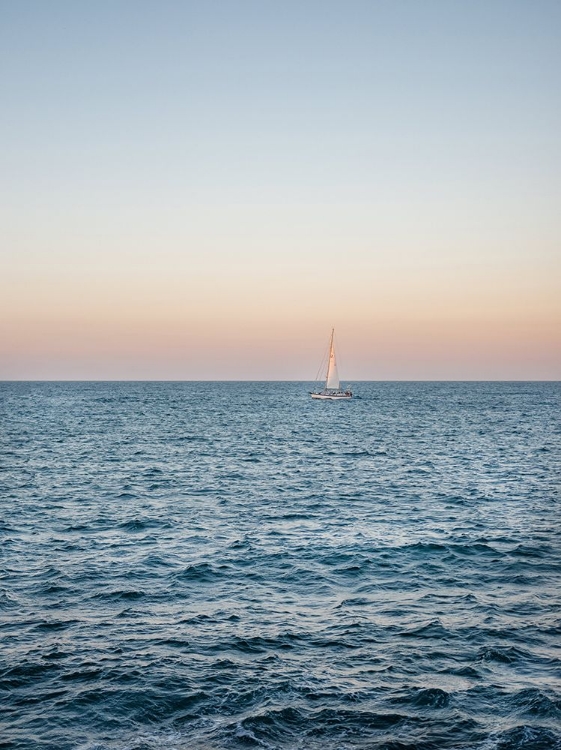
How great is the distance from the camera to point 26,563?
28.6 meters

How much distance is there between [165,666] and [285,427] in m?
91.4

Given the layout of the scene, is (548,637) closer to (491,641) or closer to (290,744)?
(491,641)

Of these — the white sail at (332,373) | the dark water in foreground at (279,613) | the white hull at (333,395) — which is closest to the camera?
the dark water in foreground at (279,613)

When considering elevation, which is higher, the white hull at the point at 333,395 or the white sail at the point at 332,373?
the white sail at the point at 332,373

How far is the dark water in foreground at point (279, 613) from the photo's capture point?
1597 centimetres

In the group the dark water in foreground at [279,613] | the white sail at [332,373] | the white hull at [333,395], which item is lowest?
the dark water in foreground at [279,613]

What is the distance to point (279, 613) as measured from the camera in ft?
75.7

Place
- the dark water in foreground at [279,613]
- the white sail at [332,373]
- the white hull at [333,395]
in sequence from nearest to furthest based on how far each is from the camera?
the dark water in foreground at [279,613] < the white sail at [332,373] < the white hull at [333,395]

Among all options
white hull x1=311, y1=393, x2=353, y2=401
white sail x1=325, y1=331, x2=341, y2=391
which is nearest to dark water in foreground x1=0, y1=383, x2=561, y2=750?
white sail x1=325, y1=331, x2=341, y2=391

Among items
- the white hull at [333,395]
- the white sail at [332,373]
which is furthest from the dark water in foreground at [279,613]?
the white hull at [333,395]

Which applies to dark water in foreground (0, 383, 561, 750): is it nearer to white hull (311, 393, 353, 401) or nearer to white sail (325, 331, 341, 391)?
white sail (325, 331, 341, 391)

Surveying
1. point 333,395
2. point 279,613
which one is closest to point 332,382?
point 333,395

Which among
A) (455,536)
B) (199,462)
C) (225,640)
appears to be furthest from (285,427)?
(225,640)

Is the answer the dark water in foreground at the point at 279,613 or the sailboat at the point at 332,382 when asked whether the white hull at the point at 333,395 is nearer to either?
the sailboat at the point at 332,382
